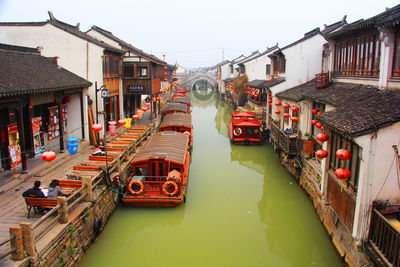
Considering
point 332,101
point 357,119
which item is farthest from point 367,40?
point 357,119

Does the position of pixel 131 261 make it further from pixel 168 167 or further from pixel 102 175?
pixel 168 167

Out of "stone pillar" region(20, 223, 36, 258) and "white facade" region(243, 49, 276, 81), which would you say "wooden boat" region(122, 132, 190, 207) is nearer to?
"stone pillar" region(20, 223, 36, 258)

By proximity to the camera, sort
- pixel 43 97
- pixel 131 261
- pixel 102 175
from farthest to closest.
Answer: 1. pixel 43 97
2. pixel 102 175
3. pixel 131 261

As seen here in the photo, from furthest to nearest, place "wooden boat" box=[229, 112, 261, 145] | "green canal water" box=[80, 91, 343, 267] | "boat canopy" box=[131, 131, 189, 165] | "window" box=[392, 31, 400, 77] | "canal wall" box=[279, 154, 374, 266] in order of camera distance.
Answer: "wooden boat" box=[229, 112, 261, 145] → "boat canopy" box=[131, 131, 189, 165] → "window" box=[392, 31, 400, 77] → "green canal water" box=[80, 91, 343, 267] → "canal wall" box=[279, 154, 374, 266]

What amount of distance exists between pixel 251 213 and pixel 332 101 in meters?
5.35

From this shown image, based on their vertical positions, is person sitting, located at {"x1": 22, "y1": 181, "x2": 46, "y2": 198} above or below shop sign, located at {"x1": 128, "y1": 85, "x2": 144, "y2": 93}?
below

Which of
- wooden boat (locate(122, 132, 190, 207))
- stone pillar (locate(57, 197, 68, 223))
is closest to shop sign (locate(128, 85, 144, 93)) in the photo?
wooden boat (locate(122, 132, 190, 207))

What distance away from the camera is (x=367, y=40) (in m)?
13.1

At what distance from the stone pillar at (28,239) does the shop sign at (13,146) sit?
6.60m

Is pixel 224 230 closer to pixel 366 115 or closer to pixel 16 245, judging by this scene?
pixel 366 115

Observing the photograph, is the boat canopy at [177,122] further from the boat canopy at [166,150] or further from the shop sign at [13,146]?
the shop sign at [13,146]

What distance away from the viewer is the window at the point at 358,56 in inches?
488

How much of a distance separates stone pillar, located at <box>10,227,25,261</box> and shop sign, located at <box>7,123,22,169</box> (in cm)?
663

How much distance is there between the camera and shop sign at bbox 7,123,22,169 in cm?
1271
